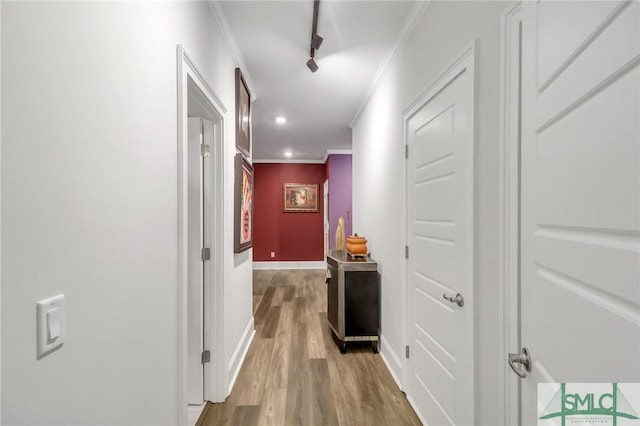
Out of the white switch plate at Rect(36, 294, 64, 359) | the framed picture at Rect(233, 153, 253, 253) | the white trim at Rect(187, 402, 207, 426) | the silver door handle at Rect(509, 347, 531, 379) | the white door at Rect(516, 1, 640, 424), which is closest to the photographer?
the white door at Rect(516, 1, 640, 424)

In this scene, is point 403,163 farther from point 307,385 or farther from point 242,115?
point 307,385

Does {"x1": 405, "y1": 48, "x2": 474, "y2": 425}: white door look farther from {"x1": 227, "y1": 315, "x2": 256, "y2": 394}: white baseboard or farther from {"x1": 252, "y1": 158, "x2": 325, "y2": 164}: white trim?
{"x1": 252, "y1": 158, "x2": 325, "y2": 164}: white trim

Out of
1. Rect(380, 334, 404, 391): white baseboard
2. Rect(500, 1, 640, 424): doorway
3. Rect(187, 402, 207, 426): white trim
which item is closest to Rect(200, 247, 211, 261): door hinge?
Rect(187, 402, 207, 426): white trim

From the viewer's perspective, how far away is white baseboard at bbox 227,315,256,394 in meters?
2.20

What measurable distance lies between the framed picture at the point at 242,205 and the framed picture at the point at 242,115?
4.9 inches

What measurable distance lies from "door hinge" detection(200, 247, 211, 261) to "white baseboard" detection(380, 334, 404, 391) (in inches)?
65.6

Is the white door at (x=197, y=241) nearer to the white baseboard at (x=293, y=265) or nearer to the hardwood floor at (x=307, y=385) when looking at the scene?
the hardwood floor at (x=307, y=385)

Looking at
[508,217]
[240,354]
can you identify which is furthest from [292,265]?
[508,217]

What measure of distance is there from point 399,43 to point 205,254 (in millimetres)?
2142

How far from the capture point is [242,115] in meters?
2.63

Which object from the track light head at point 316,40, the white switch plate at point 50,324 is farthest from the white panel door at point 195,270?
the white switch plate at point 50,324

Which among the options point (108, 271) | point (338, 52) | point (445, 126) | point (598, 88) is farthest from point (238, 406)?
point (338, 52)

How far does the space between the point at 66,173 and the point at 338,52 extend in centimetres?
226

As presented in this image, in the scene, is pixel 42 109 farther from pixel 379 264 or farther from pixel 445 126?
pixel 379 264
